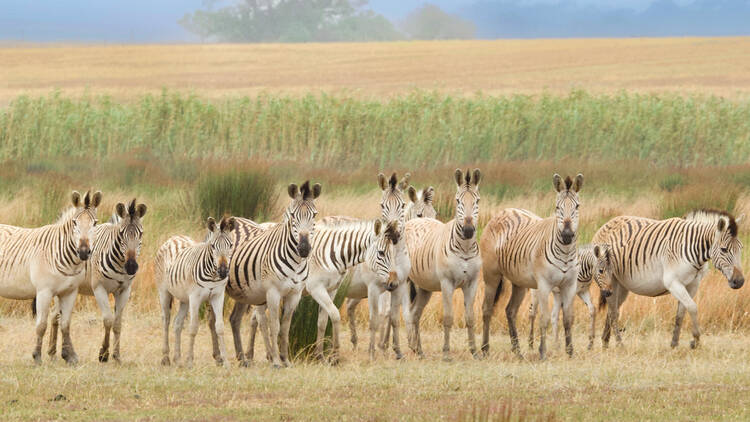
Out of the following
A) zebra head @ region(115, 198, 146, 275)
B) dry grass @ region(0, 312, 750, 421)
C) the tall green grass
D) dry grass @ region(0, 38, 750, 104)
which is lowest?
dry grass @ region(0, 312, 750, 421)

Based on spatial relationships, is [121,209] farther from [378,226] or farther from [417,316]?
[417,316]

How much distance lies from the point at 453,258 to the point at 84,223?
12.7ft

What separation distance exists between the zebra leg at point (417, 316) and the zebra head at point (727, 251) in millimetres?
3366

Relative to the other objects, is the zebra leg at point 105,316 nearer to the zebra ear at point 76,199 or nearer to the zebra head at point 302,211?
the zebra ear at point 76,199

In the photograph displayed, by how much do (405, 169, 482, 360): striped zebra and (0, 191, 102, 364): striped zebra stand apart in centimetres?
369

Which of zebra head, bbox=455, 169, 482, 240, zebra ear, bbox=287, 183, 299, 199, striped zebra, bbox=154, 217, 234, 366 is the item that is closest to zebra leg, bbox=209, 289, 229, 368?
striped zebra, bbox=154, 217, 234, 366

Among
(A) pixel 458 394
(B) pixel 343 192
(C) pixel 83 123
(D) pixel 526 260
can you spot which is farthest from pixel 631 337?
(C) pixel 83 123

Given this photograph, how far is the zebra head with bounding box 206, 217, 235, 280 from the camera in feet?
33.4

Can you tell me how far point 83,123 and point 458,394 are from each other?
22.4 meters

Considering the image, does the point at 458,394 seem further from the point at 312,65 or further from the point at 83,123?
the point at 312,65

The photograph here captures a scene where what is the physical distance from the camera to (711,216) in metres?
12.8

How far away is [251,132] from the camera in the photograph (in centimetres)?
3050

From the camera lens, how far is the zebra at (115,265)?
10688mm

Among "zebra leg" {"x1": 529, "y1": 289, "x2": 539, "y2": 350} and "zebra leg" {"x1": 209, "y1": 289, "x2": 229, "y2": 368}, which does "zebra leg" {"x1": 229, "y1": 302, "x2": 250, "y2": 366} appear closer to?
"zebra leg" {"x1": 209, "y1": 289, "x2": 229, "y2": 368}
